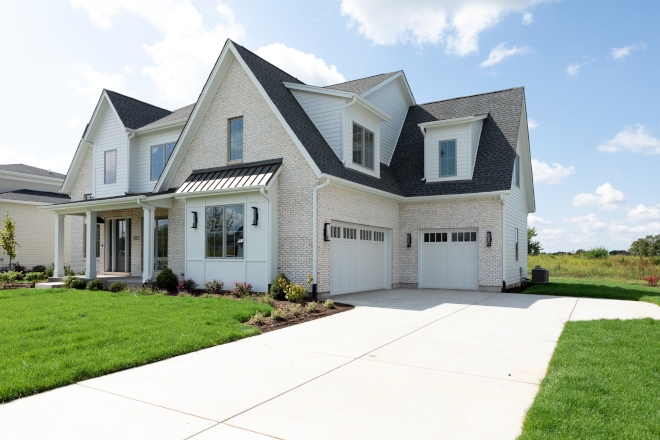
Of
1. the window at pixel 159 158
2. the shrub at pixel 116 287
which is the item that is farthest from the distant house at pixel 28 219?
the shrub at pixel 116 287

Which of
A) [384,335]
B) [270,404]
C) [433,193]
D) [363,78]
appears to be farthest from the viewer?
[363,78]

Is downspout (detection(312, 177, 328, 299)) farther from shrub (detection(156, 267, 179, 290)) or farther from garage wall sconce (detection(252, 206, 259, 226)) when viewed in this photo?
shrub (detection(156, 267, 179, 290))

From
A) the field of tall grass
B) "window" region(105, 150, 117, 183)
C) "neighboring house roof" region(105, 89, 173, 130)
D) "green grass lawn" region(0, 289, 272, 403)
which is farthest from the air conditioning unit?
"window" region(105, 150, 117, 183)

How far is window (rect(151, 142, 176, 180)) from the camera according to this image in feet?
60.4

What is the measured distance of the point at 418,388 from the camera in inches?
197

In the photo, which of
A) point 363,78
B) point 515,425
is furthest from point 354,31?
point 515,425

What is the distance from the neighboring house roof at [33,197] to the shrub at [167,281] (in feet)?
43.4

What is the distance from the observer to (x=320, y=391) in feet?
16.1

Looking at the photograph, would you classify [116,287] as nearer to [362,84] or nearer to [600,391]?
[362,84]

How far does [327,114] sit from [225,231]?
16.8 feet

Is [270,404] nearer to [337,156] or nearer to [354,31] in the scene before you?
[337,156]

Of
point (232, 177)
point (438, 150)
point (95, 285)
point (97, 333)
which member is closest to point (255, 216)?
point (232, 177)

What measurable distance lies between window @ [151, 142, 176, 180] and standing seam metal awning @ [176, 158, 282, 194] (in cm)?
365

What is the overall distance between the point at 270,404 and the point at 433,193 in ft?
43.0
